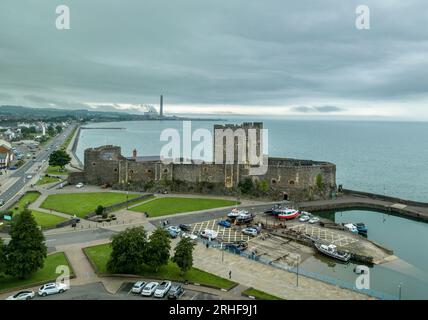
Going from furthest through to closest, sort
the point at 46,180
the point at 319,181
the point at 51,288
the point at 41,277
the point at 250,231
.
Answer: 1. the point at 46,180
2. the point at 319,181
3. the point at 250,231
4. the point at 41,277
5. the point at 51,288

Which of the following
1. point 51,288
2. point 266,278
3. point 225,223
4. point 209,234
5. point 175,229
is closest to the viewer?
point 51,288

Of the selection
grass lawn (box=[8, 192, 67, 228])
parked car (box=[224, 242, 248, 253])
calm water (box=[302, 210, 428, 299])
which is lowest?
calm water (box=[302, 210, 428, 299])

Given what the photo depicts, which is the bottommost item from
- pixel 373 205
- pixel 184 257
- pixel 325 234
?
pixel 325 234

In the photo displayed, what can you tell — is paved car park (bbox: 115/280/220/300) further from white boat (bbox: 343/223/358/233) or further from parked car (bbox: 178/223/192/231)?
white boat (bbox: 343/223/358/233)

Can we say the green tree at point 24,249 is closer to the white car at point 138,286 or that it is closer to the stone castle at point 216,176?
the white car at point 138,286

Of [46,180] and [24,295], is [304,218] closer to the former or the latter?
[24,295]

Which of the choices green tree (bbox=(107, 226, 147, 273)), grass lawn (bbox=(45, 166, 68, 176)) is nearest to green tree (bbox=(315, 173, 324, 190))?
green tree (bbox=(107, 226, 147, 273))

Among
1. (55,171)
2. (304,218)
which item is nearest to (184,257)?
(304,218)
